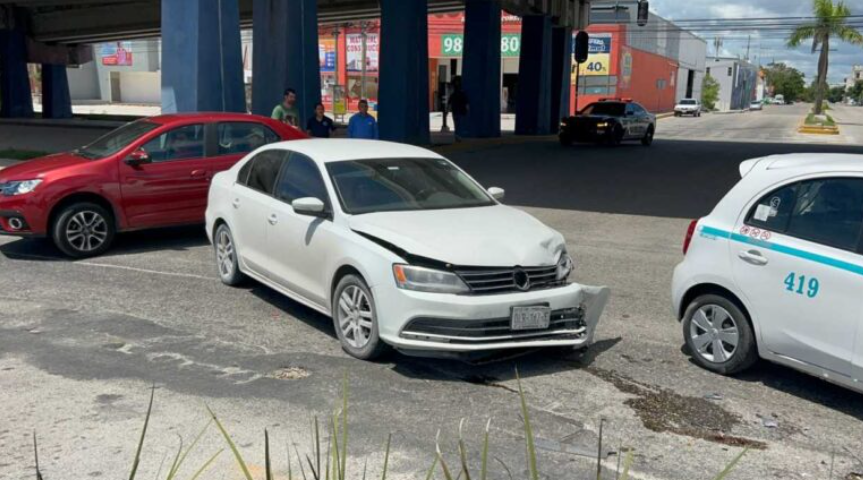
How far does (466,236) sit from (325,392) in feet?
4.94

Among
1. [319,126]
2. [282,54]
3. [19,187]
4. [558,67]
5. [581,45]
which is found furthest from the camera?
[558,67]

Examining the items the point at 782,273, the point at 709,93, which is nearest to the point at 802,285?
the point at 782,273

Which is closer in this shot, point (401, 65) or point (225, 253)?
point (225, 253)

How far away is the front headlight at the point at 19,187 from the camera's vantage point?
9.02 m

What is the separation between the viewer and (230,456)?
4.51 meters

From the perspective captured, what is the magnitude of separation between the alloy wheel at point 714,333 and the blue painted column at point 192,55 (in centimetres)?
1303

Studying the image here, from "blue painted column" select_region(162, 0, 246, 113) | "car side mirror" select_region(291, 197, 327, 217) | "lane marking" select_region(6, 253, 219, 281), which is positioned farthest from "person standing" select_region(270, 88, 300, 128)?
"car side mirror" select_region(291, 197, 327, 217)

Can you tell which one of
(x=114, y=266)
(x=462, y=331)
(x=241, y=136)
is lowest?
(x=114, y=266)

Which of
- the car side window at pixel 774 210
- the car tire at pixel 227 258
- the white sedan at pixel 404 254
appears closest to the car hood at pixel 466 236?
the white sedan at pixel 404 254

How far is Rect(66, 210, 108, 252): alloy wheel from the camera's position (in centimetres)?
927

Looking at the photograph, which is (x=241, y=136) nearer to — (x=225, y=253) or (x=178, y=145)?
(x=178, y=145)

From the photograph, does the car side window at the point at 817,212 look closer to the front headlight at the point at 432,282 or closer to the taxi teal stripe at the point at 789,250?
the taxi teal stripe at the point at 789,250

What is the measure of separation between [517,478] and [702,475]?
1011 mm

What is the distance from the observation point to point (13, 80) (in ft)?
128
